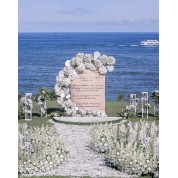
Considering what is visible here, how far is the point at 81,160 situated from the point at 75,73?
5.73 metres

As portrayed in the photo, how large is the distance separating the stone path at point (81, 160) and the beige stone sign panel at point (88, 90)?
7.24ft

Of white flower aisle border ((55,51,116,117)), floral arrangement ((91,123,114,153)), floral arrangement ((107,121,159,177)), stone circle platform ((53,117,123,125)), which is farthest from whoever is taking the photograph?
white flower aisle border ((55,51,116,117))

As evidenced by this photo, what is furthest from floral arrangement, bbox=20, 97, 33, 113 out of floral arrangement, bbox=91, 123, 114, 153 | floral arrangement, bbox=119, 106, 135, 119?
floral arrangement, bbox=91, 123, 114, 153

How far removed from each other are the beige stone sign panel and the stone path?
2206mm

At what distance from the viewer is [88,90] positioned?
17.8 metres

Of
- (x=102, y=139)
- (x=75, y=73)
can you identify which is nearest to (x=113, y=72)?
(x=75, y=73)

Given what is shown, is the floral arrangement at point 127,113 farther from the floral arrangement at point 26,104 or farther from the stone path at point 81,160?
the floral arrangement at point 26,104

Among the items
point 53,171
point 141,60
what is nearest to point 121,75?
point 141,60

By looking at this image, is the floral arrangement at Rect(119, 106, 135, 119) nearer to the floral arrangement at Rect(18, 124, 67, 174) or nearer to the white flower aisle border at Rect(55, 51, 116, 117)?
the white flower aisle border at Rect(55, 51, 116, 117)

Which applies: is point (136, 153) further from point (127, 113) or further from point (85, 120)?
point (127, 113)

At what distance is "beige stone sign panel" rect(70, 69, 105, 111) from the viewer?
17766 millimetres

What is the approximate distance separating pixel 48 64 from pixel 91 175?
3969cm

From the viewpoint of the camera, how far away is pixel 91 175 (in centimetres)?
1136
